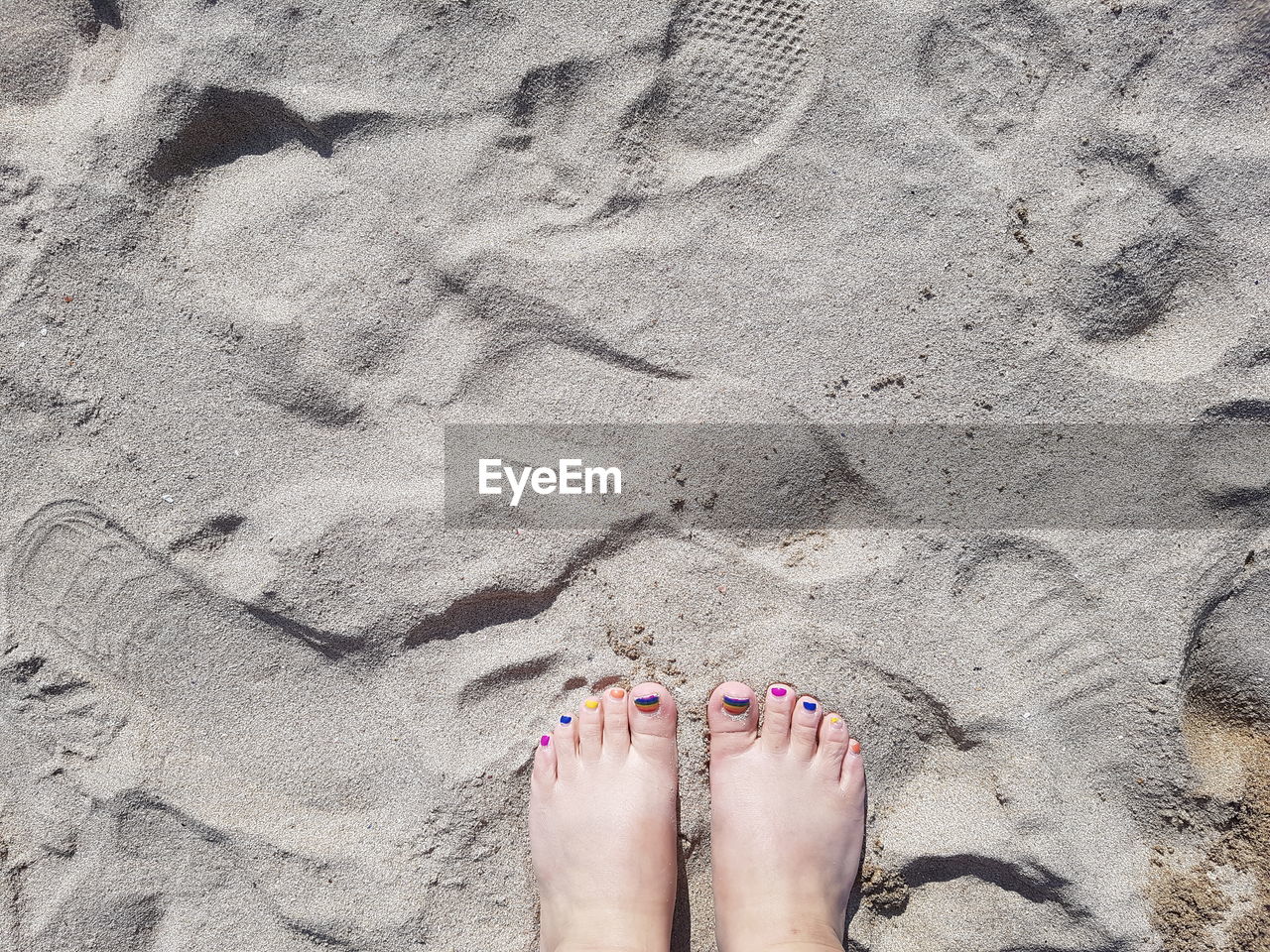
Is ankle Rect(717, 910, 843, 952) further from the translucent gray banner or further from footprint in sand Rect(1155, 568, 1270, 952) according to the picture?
the translucent gray banner

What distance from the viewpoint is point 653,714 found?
1.42 meters

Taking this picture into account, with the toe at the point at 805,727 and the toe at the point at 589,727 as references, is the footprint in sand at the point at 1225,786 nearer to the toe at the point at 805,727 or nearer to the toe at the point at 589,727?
the toe at the point at 805,727

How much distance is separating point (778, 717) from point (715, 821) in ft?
0.77

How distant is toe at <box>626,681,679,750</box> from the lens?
1.42 metres

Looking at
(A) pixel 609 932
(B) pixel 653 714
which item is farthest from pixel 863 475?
(A) pixel 609 932

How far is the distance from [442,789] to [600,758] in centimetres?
30

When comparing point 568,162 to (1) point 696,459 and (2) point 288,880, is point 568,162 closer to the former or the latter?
(1) point 696,459

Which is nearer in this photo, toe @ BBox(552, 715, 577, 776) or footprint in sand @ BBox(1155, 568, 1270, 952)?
footprint in sand @ BBox(1155, 568, 1270, 952)

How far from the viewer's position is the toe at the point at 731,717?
1.40 metres

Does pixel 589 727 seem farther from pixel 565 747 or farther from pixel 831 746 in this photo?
pixel 831 746

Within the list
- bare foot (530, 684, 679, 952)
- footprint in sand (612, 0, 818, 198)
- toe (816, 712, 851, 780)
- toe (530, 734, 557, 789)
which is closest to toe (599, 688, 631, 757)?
bare foot (530, 684, 679, 952)

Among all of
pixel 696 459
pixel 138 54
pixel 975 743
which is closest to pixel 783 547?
pixel 696 459

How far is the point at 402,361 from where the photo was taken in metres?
1.42

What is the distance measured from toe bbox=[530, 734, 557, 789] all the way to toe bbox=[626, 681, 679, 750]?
0.17m
